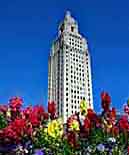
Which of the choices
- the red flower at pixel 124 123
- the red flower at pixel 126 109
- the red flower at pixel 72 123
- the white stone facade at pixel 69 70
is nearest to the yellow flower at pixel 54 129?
the red flower at pixel 72 123

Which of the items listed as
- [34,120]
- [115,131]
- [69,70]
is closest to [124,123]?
[115,131]

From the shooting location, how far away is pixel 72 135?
5852 millimetres

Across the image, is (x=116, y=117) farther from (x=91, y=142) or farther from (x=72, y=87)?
(x=72, y=87)

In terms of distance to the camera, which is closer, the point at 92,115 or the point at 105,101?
the point at 105,101

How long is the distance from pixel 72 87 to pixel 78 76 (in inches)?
258

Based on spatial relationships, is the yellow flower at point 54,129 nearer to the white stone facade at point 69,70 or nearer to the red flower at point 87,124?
the red flower at point 87,124

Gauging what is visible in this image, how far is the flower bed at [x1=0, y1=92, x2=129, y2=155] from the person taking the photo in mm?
5797

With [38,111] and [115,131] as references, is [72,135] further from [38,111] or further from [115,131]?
[38,111]

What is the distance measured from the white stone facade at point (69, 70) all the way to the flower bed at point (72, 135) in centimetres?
11220

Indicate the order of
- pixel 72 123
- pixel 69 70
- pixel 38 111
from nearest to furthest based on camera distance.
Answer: pixel 72 123 → pixel 38 111 → pixel 69 70

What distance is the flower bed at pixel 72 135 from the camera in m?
5.80

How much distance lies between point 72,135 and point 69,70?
4826 inches

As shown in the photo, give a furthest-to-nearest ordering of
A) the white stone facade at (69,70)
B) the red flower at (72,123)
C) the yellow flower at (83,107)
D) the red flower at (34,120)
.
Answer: the white stone facade at (69,70), the yellow flower at (83,107), the red flower at (34,120), the red flower at (72,123)

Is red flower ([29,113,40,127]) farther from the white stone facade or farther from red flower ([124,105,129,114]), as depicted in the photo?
the white stone facade
